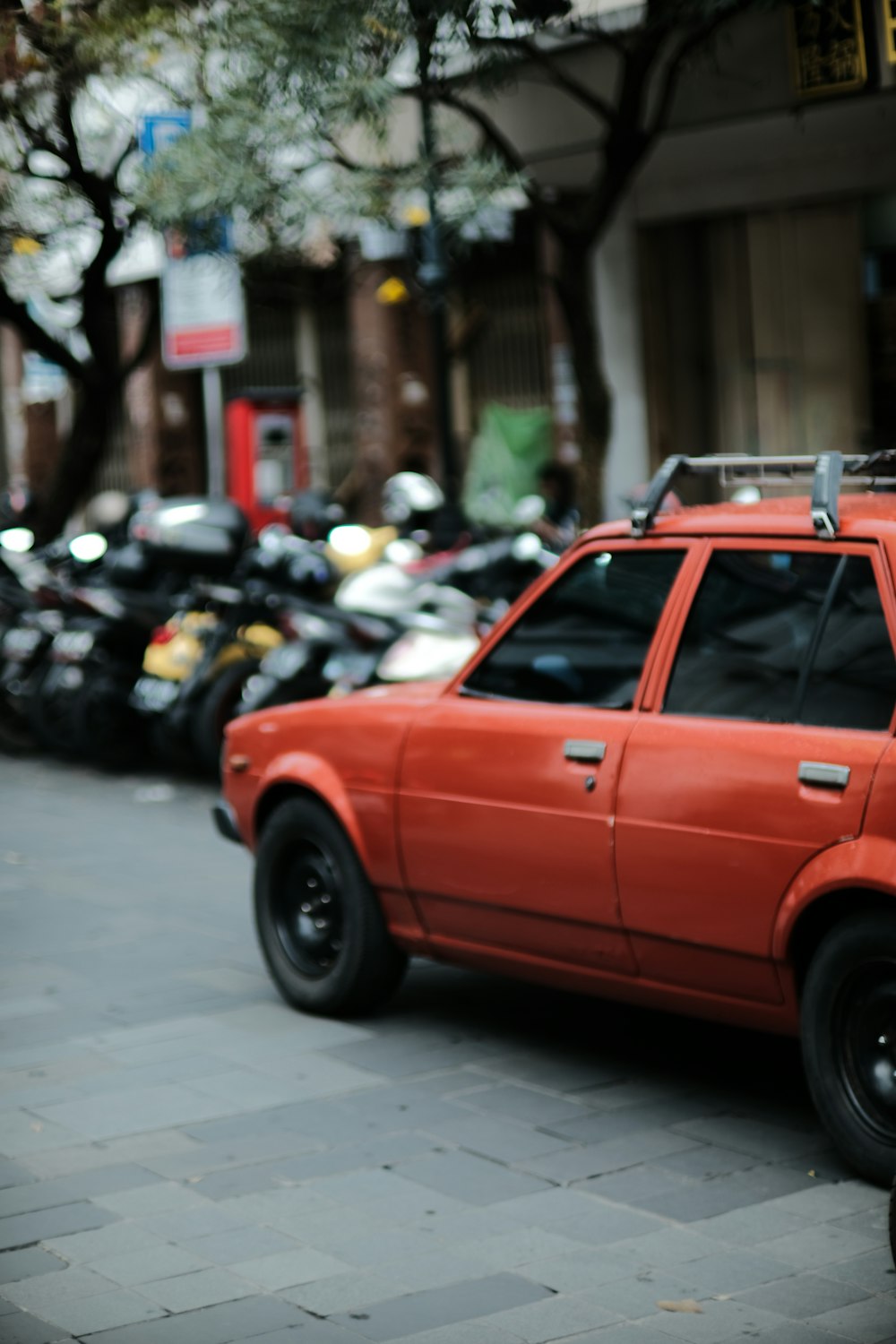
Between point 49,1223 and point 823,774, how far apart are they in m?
2.21

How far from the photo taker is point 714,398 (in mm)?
17047

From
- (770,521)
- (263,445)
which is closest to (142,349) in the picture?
(263,445)

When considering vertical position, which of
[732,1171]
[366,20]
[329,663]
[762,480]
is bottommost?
[732,1171]

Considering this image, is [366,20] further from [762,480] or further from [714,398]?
[714,398]

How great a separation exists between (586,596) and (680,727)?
73 centimetres

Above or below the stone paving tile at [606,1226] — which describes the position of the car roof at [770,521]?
above

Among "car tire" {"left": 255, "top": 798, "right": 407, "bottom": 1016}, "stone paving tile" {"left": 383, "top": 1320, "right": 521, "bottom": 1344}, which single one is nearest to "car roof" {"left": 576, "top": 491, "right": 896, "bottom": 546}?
"car tire" {"left": 255, "top": 798, "right": 407, "bottom": 1016}

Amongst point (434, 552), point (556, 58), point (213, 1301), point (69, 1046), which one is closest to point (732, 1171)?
point (213, 1301)

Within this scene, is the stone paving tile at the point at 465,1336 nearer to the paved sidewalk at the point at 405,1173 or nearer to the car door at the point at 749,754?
the paved sidewalk at the point at 405,1173

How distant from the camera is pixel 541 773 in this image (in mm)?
5812

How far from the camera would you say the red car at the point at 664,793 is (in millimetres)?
5012

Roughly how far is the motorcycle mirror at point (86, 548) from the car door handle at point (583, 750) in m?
8.85

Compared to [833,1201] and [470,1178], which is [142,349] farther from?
[833,1201]

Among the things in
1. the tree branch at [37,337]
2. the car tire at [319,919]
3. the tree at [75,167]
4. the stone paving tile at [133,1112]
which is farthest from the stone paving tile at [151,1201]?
the tree branch at [37,337]
